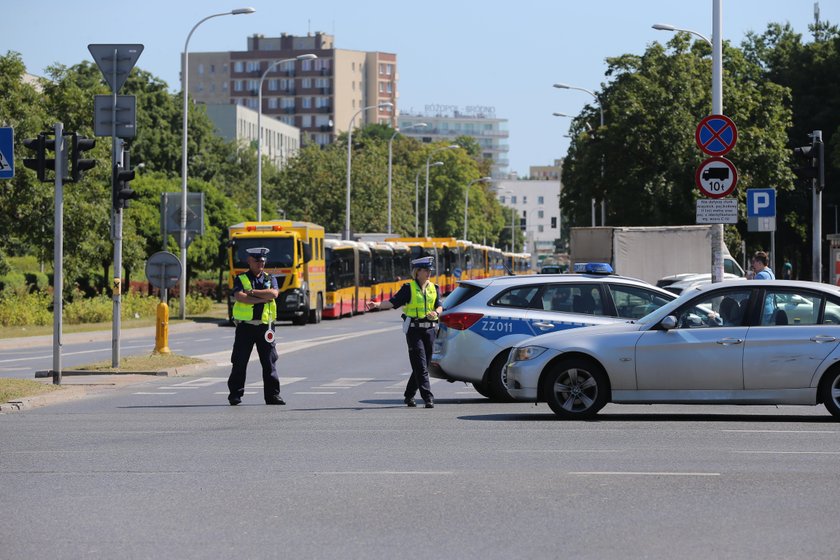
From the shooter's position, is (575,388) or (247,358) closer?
(575,388)

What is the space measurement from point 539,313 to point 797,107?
55.3 meters

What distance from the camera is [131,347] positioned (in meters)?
34.5

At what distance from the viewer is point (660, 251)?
45156 mm

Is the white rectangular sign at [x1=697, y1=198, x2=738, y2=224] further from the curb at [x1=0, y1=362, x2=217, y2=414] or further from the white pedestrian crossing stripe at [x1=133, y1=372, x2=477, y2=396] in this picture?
the curb at [x1=0, y1=362, x2=217, y2=414]

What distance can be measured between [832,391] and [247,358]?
6.98m

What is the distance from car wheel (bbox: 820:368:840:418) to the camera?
49.8ft

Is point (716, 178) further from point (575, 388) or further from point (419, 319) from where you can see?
point (575, 388)

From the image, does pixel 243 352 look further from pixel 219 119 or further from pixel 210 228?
pixel 219 119

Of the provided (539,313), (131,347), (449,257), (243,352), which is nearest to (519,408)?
(539,313)

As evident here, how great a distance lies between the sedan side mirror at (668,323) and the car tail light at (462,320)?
11.2 feet

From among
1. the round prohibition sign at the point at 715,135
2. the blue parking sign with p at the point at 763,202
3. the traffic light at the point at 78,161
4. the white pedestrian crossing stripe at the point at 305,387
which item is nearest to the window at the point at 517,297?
the white pedestrian crossing stripe at the point at 305,387

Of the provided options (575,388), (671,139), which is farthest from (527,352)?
(671,139)

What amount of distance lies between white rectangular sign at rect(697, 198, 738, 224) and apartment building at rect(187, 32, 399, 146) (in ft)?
518

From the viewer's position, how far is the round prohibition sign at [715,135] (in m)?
22.1
